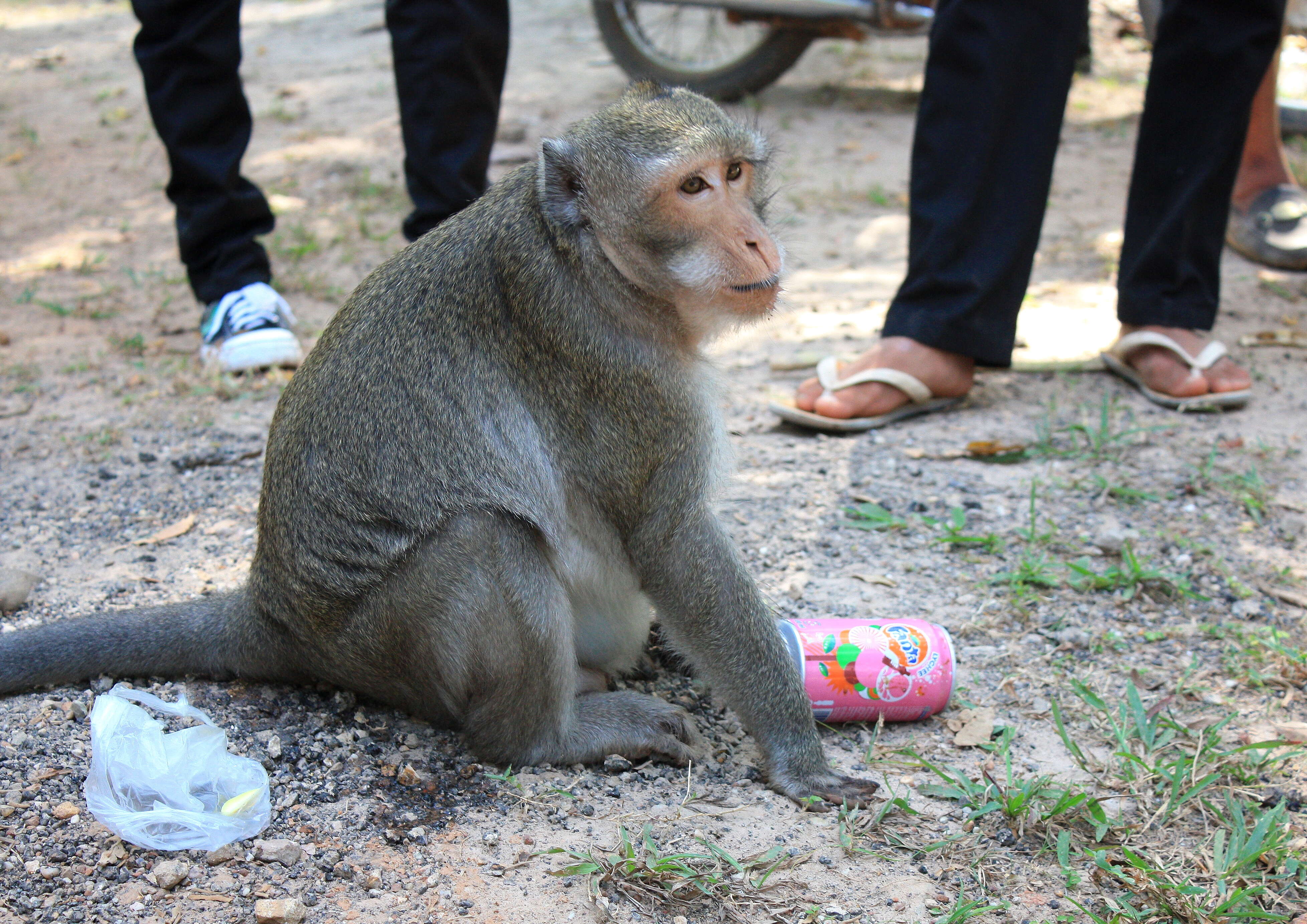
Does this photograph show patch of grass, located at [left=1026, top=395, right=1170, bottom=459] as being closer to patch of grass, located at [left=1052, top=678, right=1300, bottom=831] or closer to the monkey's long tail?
patch of grass, located at [left=1052, top=678, right=1300, bottom=831]

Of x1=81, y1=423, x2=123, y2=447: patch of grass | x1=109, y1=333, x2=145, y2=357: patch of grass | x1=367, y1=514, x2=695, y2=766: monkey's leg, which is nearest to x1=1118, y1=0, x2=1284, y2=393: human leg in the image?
x1=367, y1=514, x2=695, y2=766: monkey's leg

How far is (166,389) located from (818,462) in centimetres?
277

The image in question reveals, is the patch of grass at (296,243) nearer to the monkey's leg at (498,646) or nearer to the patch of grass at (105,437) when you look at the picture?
the patch of grass at (105,437)

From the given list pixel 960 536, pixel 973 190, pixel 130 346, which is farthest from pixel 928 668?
pixel 130 346

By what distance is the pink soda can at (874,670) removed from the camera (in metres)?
2.99

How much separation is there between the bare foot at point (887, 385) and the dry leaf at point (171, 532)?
7.67 feet

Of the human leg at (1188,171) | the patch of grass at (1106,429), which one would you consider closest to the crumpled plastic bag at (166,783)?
the patch of grass at (1106,429)

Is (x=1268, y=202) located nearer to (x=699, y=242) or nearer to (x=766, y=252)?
(x=766, y=252)

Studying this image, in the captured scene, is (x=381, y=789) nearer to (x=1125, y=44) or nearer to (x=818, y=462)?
(x=818, y=462)

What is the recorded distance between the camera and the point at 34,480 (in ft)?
13.4

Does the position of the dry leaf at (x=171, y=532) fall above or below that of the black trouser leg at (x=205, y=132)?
below

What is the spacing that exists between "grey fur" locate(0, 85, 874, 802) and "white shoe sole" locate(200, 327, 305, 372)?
7.01ft

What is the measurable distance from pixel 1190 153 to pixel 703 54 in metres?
5.47

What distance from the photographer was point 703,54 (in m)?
9.36
